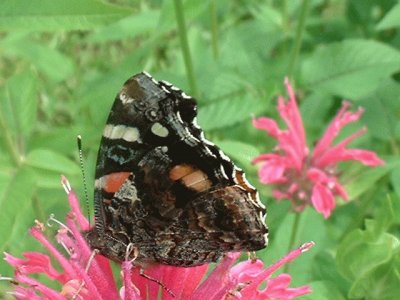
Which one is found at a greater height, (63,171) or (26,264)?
(63,171)

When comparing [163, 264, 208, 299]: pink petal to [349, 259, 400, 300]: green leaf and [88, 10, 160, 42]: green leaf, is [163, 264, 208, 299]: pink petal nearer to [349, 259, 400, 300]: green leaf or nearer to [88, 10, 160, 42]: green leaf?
[349, 259, 400, 300]: green leaf

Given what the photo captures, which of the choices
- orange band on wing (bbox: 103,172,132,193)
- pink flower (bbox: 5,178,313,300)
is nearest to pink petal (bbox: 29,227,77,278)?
pink flower (bbox: 5,178,313,300)

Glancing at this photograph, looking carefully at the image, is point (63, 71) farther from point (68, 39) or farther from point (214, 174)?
point (214, 174)

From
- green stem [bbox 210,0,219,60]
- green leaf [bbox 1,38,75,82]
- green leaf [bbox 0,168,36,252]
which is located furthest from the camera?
green leaf [bbox 1,38,75,82]

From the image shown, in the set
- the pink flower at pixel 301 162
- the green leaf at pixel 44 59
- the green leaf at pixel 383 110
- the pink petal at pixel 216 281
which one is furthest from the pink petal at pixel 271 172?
the green leaf at pixel 44 59

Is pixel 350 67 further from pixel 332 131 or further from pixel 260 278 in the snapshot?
pixel 260 278

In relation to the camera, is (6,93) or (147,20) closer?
(6,93)

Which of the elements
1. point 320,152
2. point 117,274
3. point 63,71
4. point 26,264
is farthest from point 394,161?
point 63,71
